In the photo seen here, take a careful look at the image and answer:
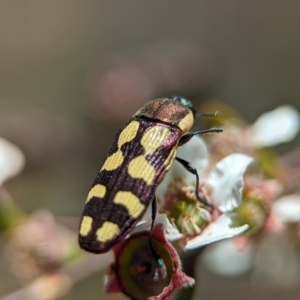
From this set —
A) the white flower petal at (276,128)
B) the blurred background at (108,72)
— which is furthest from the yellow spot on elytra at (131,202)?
the blurred background at (108,72)

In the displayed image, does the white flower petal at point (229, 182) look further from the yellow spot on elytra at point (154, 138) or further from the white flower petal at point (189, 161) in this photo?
the yellow spot on elytra at point (154, 138)

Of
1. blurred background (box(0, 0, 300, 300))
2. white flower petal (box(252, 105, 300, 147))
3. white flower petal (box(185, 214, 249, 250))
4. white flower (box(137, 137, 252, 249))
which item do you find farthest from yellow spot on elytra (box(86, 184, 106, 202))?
blurred background (box(0, 0, 300, 300))

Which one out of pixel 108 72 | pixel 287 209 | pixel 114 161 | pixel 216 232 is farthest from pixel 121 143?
pixel 108 72

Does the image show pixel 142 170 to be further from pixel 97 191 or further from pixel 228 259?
pixel 228 259

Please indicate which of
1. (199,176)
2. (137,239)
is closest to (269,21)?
(199,176)

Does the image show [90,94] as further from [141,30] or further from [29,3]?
[29,3]

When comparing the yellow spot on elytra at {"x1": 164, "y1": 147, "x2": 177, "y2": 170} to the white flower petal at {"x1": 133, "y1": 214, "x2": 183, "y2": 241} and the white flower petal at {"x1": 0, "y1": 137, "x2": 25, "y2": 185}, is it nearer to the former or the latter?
the white flower petal at {"x1": 133, "y1": 214, "x2": 183, "y2": 241}
